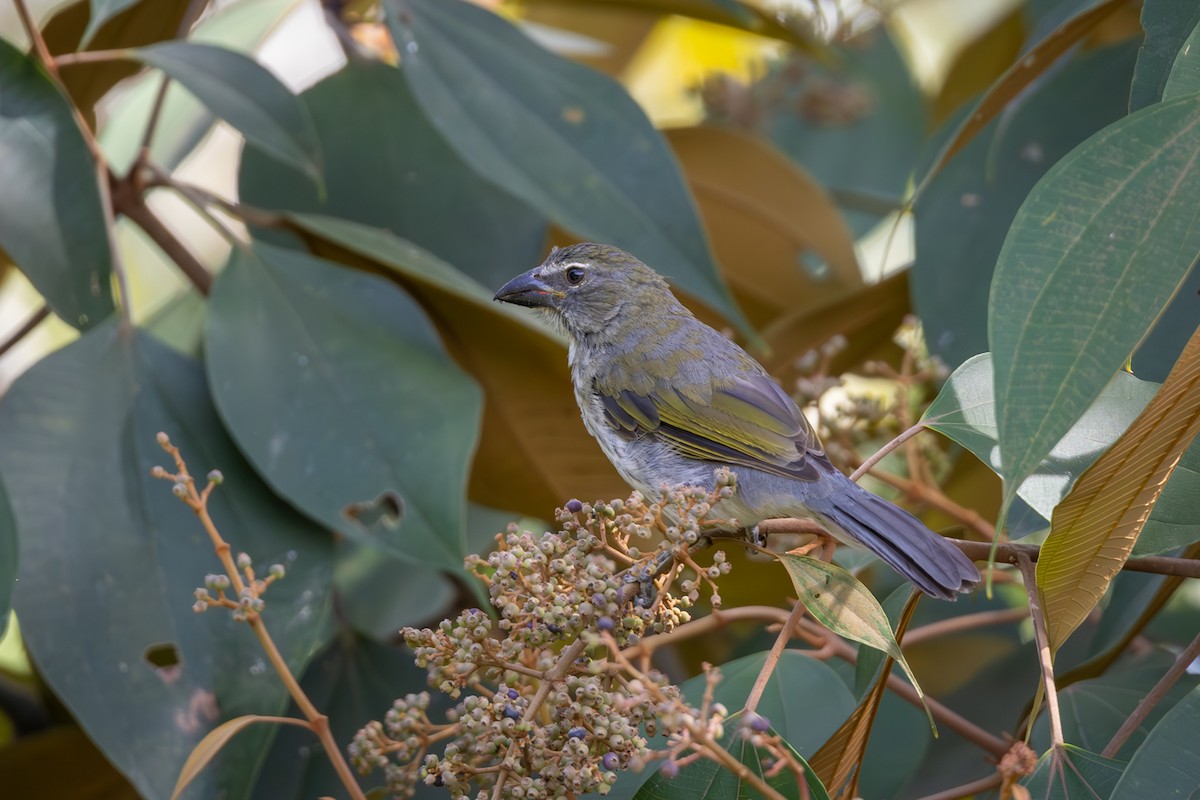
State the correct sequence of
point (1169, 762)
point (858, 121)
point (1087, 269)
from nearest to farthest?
point (1087, 269) < point (1169, 762) < point (858, 121)

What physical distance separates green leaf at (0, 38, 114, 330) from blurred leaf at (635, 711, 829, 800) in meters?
1.80

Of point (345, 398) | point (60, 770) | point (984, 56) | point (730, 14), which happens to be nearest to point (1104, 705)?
point (345, 398)

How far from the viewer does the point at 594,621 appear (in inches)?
65.8

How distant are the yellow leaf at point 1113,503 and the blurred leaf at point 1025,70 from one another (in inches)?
38.5

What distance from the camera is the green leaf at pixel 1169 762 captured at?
1.70 meters

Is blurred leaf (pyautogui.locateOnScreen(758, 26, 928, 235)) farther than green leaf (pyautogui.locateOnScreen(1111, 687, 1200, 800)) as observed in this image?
Yes

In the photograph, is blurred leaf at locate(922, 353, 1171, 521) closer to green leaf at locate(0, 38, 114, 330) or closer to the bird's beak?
the bird's beak

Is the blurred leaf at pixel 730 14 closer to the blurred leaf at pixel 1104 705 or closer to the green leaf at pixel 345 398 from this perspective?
the green leaf at pixel 345 398

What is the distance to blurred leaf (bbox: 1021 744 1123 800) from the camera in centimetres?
179

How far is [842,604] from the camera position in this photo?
5.82 ft

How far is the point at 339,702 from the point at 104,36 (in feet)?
6.28

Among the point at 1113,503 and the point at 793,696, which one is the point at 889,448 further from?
the point at 793,696

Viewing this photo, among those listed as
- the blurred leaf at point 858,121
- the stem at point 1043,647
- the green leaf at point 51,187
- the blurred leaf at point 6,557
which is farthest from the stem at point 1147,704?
the blurred leaf at point 858,121

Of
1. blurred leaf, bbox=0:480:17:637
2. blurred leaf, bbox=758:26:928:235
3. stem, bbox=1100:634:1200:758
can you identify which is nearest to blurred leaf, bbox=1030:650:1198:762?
stem, bbox=1100:634:1200:758
